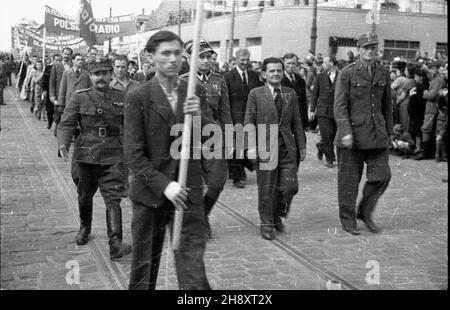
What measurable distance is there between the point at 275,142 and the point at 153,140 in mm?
2888

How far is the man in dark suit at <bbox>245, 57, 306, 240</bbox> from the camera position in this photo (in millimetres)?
6258

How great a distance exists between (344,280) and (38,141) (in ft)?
31.5

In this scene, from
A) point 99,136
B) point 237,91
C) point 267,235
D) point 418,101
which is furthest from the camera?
point 418,101

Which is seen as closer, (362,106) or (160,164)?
(160,164)

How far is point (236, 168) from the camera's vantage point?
8.84 m

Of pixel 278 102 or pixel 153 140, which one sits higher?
pixel 278 102

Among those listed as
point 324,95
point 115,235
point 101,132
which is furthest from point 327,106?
point 115,235

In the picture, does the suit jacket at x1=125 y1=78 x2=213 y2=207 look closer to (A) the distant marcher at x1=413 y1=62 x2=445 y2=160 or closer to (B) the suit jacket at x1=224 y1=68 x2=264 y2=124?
(B) the suit jacket at x1=224 y1=68 x2=264 y2=124

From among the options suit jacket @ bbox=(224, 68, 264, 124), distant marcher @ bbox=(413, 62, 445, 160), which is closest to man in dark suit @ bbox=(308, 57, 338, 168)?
distant marcher @ bbox=(413, 62, 445, 160)

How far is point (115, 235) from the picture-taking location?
18.1 feet

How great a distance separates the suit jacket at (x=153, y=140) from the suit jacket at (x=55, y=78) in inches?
372

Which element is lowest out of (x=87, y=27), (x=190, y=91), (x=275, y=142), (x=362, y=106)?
(x=275, y=142)

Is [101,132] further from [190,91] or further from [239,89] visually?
[239,89]

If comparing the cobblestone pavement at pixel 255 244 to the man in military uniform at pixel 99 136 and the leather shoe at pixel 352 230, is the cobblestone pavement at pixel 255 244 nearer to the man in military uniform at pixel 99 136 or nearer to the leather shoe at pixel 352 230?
the leather shoe at pixel 352 230
